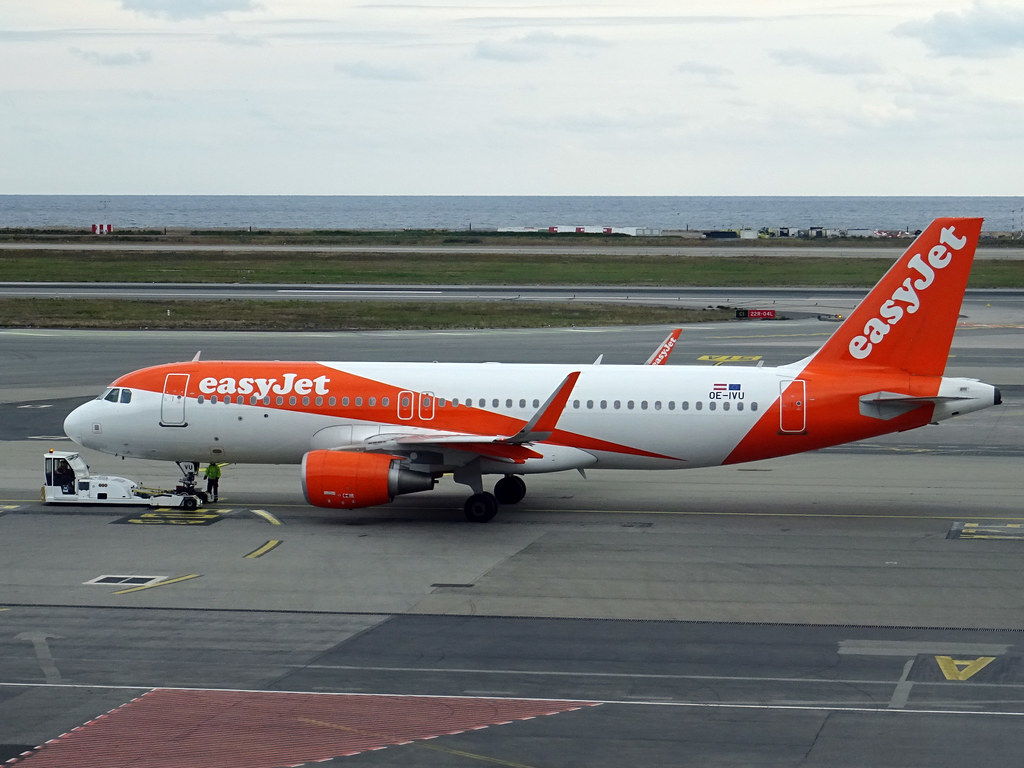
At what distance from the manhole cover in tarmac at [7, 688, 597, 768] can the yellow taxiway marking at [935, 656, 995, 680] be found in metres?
6.89

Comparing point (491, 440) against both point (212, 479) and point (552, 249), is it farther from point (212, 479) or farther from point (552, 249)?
point (552, 249)

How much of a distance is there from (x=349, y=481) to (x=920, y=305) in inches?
661

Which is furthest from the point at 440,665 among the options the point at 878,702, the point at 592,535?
the point at 592,535

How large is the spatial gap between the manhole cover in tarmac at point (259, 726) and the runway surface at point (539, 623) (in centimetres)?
5

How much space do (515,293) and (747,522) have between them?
68.8 metres

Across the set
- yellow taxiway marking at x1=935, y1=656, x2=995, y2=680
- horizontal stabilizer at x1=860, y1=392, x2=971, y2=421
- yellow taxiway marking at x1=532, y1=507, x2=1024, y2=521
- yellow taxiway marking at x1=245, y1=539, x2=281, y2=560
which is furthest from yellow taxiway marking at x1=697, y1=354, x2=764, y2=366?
yellow taxiway marking at x1=935, y1=656, x2=995, y2=680

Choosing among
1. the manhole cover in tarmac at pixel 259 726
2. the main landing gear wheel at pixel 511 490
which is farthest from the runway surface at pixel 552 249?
the manhole cover in tarmac at pixel 259 726

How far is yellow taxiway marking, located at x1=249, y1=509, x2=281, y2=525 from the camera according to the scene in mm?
34125

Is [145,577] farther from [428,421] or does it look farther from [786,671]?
[786,671]

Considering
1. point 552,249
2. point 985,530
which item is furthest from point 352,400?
point 552,249

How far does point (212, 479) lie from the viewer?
3638cm

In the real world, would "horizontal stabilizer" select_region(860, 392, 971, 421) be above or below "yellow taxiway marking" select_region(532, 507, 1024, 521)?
above

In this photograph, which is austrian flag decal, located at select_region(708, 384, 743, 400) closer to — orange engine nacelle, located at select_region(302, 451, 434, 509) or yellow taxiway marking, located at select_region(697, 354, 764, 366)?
orange engine nacelle, located at select_region(302, 451, 434, 509)

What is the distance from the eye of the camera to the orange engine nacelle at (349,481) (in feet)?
107
